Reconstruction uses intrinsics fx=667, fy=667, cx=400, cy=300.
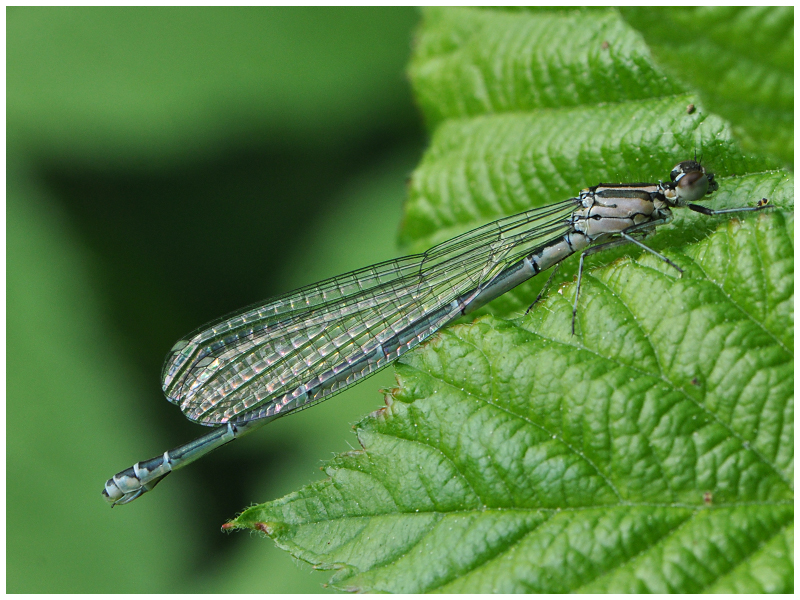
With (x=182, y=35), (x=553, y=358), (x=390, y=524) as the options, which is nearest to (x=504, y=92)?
(x=553, y=358)

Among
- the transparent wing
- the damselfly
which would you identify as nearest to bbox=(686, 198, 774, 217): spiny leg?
the damselfly

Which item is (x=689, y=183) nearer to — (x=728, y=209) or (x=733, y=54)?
(x=728, y=209)

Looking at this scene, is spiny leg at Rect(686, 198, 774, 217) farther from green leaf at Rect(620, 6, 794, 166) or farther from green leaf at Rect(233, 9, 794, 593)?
green leaf at Rect(620, 6, 794, 166)

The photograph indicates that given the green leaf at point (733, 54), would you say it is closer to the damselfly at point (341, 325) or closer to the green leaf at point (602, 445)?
the green leaf at point (602, 445)

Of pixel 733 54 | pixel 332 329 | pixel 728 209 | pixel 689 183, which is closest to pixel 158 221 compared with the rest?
pixel 332 329

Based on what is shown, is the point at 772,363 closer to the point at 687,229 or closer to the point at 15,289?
the point at 687,229

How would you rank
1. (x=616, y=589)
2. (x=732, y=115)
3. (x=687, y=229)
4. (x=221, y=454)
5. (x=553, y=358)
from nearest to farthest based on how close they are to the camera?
(x=732, y=115)
(x=616, y=589)
(x=553, y=358)
(x=687, y=229)
(x=221, y=454)
